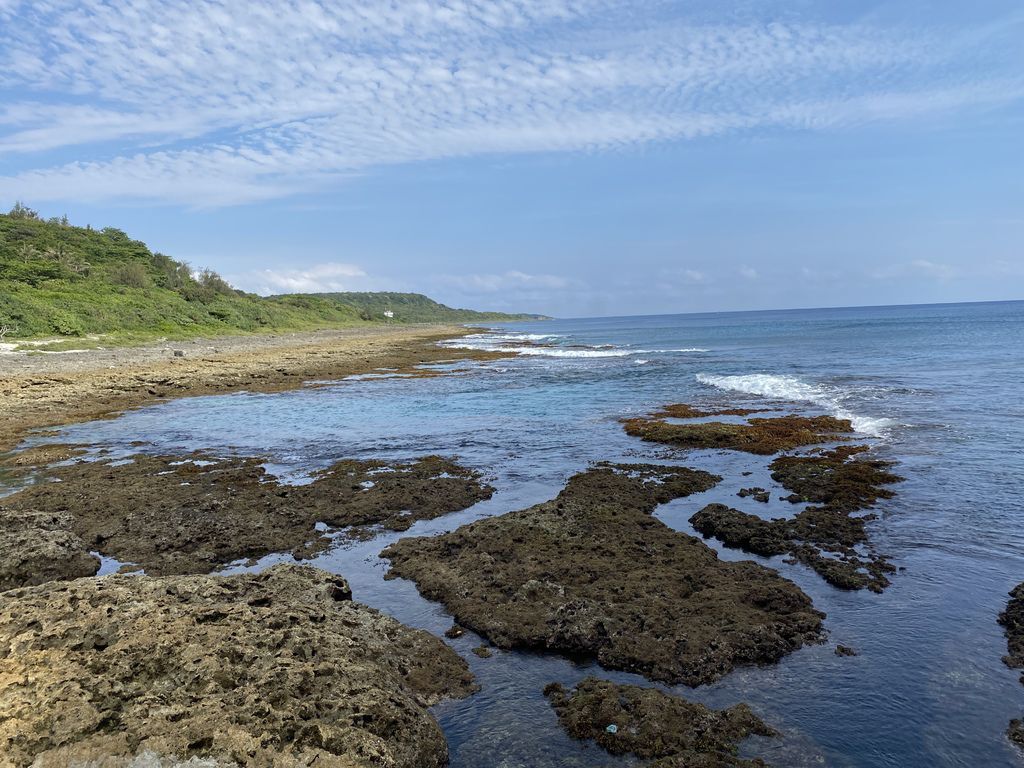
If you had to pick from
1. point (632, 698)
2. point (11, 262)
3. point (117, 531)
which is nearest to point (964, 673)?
point (632, 698)

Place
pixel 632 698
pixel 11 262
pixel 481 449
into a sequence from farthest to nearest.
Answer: pixel 11 262, pixel 481 449, pixel 632 698

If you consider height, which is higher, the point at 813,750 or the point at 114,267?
the point at 114,267

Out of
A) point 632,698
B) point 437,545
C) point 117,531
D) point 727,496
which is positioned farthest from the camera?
point 727,496

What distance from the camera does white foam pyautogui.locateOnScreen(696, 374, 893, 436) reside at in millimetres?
20984

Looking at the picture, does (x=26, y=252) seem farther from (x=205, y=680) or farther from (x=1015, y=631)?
(x=1015, y=631)

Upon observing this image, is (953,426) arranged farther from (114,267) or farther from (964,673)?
(114,267)

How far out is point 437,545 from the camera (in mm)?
A: 10555

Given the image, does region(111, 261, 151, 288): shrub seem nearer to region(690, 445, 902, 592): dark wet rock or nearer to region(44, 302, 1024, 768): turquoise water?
region(44, 302, 1024, 768): turquoise water

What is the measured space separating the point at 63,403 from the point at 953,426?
107ft

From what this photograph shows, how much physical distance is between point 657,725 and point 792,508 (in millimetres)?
7913

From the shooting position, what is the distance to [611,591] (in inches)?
339

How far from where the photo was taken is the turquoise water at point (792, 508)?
6008 millimetres

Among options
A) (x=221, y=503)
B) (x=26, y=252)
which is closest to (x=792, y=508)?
(x=221, y=503)

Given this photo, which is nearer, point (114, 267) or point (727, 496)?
point (727, 496)
